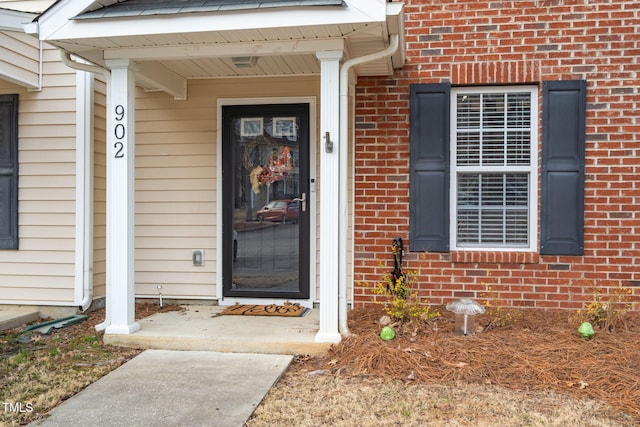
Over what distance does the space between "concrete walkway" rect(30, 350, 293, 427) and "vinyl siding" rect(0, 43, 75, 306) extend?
2.00m

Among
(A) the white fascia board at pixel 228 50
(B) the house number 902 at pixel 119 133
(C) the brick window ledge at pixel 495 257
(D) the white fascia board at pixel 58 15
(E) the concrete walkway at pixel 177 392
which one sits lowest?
(E) the concrete walkway at pixel 177 392

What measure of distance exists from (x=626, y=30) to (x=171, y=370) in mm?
4880

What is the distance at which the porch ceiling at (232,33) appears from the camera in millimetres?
3869

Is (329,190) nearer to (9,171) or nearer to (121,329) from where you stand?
(121,329)

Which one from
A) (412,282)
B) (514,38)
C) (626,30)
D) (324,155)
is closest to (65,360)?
(324,155)

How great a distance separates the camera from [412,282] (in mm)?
5148

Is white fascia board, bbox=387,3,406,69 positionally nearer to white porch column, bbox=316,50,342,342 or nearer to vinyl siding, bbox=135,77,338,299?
white porch column, bbox=316,50,342,342

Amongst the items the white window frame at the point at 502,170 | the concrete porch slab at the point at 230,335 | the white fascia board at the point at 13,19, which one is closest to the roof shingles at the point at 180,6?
the white fascia board at the point at 13,19

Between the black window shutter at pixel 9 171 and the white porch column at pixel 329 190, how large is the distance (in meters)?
3.55

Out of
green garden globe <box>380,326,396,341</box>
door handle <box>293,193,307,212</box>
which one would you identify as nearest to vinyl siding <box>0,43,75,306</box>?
door handle <box>293,193,307,212</box>

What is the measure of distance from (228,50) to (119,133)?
Answer: 1.15m

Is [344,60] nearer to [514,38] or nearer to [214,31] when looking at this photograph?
[214,31]

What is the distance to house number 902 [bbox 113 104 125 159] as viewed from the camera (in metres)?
4.53

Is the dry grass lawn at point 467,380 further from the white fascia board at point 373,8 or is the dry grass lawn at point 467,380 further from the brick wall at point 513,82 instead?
the white fascia board at point 373,8
